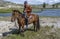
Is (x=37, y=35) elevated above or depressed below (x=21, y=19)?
below

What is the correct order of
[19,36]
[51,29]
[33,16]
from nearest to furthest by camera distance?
[19,36] < [33,16] < [51,29]

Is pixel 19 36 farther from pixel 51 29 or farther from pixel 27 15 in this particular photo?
pixel 51 29

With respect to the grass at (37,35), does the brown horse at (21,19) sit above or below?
above

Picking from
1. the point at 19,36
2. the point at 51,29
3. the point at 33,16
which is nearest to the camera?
the point at 19,36

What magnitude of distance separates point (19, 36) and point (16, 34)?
2.09ft

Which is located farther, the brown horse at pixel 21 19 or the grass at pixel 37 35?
the grass at pixel 37 35

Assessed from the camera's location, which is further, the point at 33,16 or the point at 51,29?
the point at 51,29

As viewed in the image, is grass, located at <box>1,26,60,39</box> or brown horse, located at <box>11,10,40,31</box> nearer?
brown horse, located at <box>11,10,40,31</box>

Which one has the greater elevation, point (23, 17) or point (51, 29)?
point (23, 17)

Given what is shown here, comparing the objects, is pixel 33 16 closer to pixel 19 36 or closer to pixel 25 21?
pixel 25 21

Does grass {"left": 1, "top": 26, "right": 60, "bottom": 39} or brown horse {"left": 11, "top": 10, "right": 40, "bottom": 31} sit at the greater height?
brown horse {"left": 11, "top": 10, "right": 40, "bottom": 31}

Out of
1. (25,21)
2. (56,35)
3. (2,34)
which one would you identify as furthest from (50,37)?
(2,34)

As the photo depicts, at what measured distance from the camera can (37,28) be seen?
17766 mm

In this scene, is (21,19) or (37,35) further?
(37,35)
